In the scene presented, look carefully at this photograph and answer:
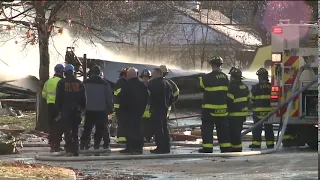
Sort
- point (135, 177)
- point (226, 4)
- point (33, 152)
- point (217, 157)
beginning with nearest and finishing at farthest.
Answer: point (135, 177) < point (217, 157) < point (33, 152) < point (226, 4)

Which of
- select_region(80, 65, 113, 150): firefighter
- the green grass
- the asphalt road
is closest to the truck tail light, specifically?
the asphalt road

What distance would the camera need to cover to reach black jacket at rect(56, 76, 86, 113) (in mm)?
12023

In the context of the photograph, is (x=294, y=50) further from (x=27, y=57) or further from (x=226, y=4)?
(x=226, y=4)

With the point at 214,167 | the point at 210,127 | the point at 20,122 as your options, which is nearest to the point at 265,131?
the point at 210,127

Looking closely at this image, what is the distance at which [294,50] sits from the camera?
14.0m

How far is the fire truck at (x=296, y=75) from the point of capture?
1387 cm

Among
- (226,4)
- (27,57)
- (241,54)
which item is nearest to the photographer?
(27,57)

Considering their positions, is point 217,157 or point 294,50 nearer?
point 217,157

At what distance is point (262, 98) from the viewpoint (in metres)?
14.5

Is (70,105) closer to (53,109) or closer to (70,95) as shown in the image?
(70,95)

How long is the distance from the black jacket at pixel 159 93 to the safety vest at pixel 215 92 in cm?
69

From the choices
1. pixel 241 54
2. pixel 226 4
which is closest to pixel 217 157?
pixel 226 4

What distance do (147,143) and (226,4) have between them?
70.6 ft

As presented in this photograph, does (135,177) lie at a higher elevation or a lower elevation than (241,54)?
lower
